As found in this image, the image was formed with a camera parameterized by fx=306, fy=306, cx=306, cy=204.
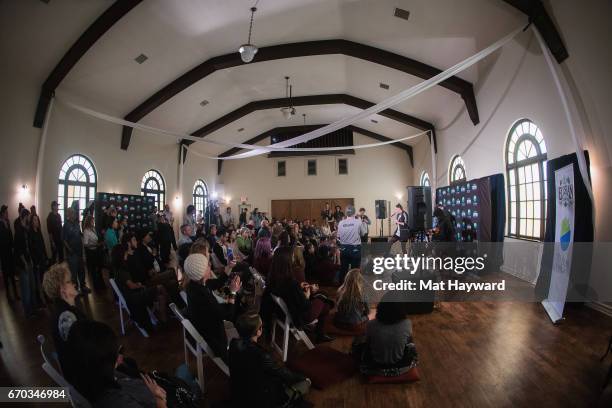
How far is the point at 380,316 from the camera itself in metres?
2.32

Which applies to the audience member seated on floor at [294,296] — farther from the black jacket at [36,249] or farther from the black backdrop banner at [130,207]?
the black backdrop banner at [130,207]

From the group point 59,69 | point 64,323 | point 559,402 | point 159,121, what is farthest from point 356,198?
point 64,323

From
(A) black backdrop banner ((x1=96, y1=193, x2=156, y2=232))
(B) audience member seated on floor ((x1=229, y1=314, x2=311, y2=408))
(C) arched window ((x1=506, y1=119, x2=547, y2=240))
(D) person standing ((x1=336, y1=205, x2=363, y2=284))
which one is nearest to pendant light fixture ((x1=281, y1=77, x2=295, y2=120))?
(D) person standing ((x1=336, y1=205, x2=363, y2=284))

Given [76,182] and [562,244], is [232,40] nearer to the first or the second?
[76,182]

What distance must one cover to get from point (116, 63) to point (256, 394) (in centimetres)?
665

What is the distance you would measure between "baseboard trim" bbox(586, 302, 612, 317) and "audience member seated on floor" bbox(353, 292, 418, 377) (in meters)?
2.76

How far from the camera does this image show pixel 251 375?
5.41 ft

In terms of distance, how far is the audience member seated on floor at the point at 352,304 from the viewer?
10.3ft

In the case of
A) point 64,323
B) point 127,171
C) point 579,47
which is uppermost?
point 579,47

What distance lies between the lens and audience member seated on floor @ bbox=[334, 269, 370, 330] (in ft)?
10.3

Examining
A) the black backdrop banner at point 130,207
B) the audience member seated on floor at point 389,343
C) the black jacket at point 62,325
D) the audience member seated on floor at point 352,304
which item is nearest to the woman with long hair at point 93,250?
the black backdrop banner at point 130,207

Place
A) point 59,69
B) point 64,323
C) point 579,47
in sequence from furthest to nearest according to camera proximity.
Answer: point 59,69 → point 579,47 → point 64,323

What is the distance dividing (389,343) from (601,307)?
3.07 meters

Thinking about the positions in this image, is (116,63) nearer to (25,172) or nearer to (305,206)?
(25,172)
